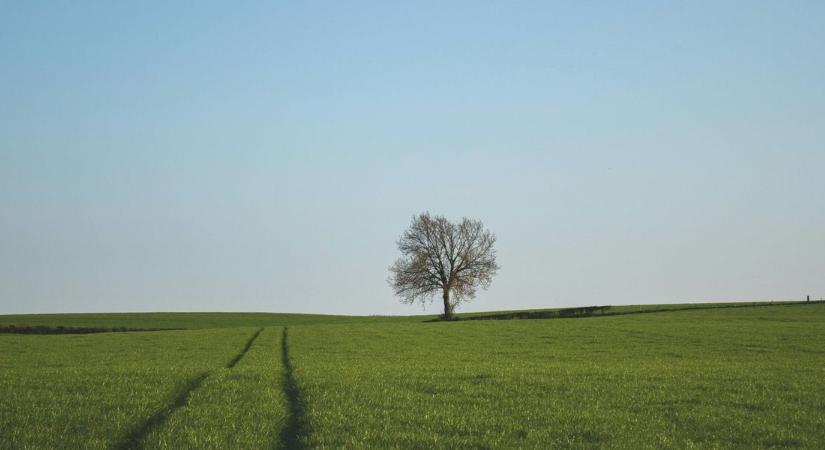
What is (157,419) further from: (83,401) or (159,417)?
(83,401)

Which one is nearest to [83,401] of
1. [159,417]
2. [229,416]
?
[159,417]

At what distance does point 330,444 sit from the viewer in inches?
491

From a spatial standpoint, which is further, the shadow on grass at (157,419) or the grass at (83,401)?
the grass at (83,401)

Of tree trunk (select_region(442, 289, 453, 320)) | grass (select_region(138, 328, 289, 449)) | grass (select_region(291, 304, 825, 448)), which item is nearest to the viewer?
grass (select_region(138, 328, 289, 449))

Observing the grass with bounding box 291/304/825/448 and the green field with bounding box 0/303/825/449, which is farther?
the grass with bounding box 291/304/825/448

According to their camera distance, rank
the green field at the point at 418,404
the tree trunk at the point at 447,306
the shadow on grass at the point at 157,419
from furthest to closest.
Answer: the tree trunk at the point at 447,306, the green field at the point at 418,404, the shadow on grass at the point at 157,419

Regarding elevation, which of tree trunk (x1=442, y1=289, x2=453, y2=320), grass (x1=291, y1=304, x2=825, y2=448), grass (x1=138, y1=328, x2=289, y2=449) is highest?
tree trunk (x1=442, y1=289, x2=453, y2=320)

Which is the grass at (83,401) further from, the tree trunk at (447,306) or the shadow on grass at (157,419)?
the tree trunk at (447,306)

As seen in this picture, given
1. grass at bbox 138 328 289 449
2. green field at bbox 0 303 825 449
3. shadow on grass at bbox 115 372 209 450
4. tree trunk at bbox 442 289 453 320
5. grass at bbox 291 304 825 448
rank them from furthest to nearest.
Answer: tree trunk at bbox 442 289 453 320
grass at bbox 291 304 825 448
green field at bbox 0 303 825 449
shadow on grass at bbox 115 372 209 450
grass at bbox 138 328 289 449

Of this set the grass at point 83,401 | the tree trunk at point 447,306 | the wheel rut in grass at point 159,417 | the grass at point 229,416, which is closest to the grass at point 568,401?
the grass at point 229,416

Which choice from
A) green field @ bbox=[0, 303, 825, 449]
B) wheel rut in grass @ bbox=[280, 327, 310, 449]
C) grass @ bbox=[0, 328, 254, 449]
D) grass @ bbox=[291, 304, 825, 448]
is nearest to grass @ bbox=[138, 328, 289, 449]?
green field @ bbox=[0, 303, 825, 449]

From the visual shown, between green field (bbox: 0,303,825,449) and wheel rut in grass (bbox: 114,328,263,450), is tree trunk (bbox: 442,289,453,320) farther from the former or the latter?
wheel rut in grass (bbox: 114,328,263,450)

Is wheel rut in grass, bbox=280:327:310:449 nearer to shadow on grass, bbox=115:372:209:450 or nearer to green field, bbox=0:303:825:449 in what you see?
green field, bbox=0:303:825:449

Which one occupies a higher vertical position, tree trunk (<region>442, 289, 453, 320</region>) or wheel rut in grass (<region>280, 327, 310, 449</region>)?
tree trunk (<region>442, 289, 453, 320</region>)
